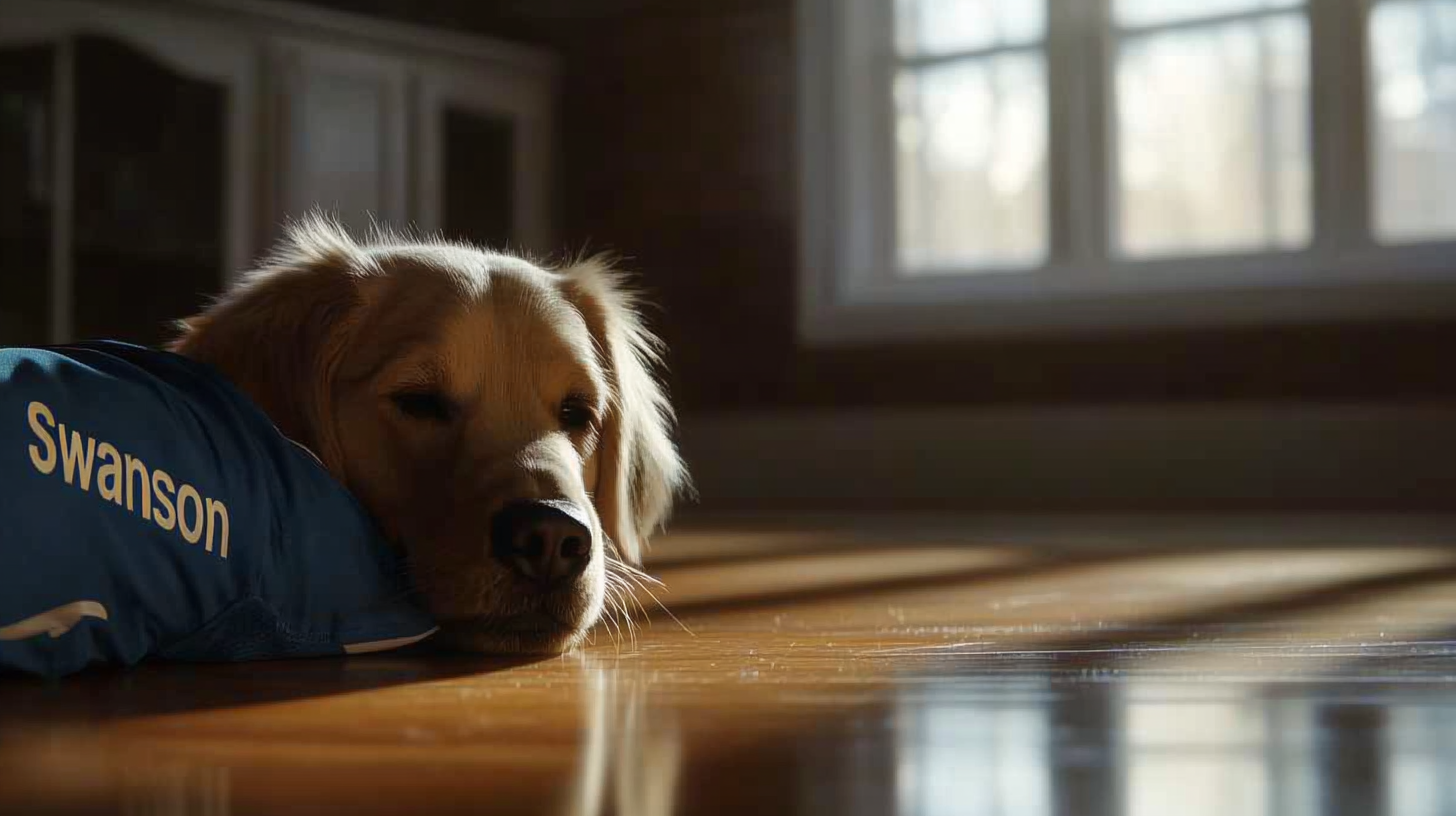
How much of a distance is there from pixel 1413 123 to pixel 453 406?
13.2ft

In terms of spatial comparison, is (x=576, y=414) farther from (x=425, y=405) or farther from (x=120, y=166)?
(x=120, y=166)

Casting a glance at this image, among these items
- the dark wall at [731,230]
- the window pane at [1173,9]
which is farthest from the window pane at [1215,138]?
the dark wall at [731,230]

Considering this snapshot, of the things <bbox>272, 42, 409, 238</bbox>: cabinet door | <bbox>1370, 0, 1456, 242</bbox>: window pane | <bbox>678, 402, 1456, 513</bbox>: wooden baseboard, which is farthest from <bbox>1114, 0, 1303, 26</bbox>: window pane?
<bbox>272, 42, 409, 238</bbox>: cabinet door

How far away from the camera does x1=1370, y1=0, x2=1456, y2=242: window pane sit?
4.25 metres

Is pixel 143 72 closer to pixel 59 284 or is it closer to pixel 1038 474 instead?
pixel 59 284

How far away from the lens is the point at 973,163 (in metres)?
5.00

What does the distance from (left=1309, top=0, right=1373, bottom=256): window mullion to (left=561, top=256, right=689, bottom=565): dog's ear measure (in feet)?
11.0

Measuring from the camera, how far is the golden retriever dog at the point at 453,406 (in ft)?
3.86

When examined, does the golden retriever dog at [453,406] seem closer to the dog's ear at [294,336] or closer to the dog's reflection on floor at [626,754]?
the dog's ear at [294,336]

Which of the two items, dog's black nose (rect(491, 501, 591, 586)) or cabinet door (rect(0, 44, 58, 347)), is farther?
cabinet door (rect(0, 44, 58, 347))

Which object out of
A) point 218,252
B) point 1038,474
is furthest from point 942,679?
point 218,252

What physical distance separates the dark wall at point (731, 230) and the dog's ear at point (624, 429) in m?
3.13

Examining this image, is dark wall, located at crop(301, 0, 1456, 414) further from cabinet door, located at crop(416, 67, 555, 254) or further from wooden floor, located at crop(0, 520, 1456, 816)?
wooden floor, located at crop(0, 520, 1456, 816)

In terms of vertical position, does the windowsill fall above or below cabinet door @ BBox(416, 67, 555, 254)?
below
